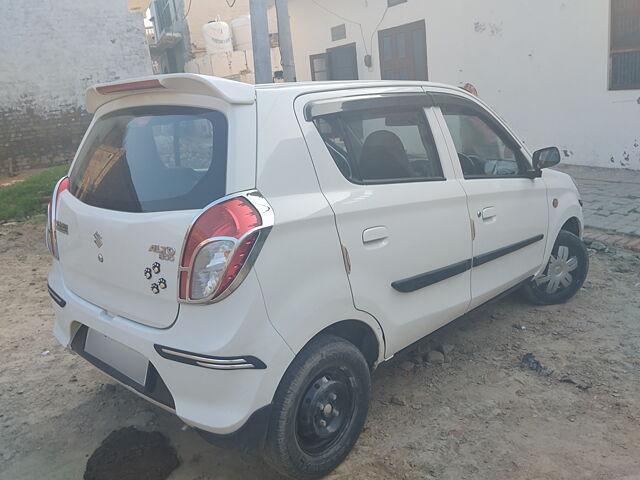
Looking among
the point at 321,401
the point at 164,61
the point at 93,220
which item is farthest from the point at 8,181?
the point at 164,61

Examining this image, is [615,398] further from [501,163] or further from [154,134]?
[154,134]

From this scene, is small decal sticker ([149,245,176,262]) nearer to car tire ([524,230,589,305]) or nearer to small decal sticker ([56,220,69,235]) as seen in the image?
small decal sticker ([56,220,69,235])

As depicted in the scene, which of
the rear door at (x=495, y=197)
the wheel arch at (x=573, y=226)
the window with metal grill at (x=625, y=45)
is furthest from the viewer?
the window with metal grill at (x=625, y=45)

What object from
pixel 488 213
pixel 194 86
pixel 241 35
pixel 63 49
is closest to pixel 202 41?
pixel 241 35

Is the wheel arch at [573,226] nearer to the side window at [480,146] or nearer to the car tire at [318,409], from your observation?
the side window at [480,146]

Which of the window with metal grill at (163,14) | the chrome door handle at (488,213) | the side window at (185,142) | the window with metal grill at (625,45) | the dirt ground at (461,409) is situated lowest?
the dirt ground at (461,409)

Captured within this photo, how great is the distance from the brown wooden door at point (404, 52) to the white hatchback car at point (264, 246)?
862 centimetres

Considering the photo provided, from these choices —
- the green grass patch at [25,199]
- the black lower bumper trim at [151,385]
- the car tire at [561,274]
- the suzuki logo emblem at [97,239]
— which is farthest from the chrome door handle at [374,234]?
the green grass patch at [25,199]

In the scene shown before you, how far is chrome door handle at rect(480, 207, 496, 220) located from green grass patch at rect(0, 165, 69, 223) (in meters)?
6.37

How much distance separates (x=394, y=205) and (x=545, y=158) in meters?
1.51

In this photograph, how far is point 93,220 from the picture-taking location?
2.56m

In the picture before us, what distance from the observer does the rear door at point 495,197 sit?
3291mm

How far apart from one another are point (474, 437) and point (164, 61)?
2755 cm

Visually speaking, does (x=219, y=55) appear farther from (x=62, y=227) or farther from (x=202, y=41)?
(x=62, y=227)
